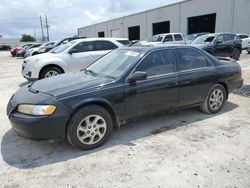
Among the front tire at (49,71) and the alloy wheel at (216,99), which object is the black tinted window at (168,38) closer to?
the front tire at (49,71)

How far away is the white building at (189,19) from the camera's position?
71.4 feet

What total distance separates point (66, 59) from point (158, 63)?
16.3 ft

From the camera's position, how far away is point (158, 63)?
4188 millimetres

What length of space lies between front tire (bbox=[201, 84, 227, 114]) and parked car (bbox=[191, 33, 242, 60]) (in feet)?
25.7

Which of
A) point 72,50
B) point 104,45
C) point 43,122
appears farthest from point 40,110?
point 104,45

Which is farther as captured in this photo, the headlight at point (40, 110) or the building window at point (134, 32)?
the building window at point (134, 32)

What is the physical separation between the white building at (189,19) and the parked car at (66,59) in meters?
17.3

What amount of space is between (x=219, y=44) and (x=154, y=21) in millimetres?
21256

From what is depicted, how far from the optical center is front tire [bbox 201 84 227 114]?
4863 millimetres

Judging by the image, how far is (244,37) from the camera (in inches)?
710

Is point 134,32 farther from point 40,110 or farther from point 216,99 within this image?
point 40,110

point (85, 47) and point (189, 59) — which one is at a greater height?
point (85, 47)

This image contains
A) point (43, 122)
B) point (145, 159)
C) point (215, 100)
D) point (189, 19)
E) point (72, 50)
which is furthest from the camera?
point (189, 19)

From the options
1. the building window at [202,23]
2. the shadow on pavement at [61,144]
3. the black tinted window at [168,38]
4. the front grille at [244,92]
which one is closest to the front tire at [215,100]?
the shadow on pavement at [61,144]
